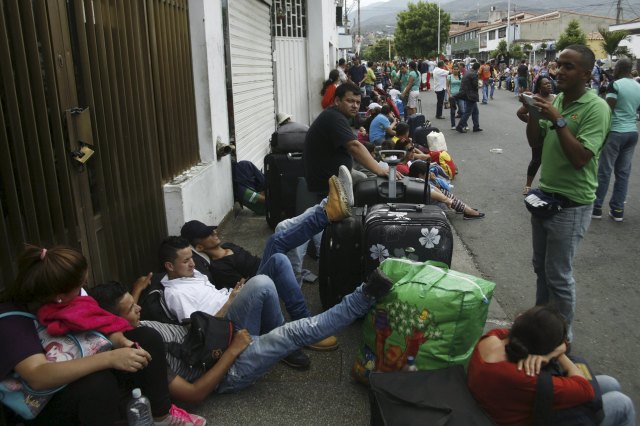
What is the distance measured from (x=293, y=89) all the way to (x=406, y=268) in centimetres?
1033

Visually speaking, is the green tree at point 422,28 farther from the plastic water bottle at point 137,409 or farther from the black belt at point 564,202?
the plastic water bottle at point 137,409

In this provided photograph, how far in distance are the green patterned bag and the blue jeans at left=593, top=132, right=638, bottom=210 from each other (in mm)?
4448

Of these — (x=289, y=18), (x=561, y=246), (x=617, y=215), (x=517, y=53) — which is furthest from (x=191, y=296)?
(x=517, y=53)

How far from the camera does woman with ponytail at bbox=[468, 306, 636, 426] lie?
2.47m

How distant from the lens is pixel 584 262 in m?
5.70

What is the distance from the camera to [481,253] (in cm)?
602

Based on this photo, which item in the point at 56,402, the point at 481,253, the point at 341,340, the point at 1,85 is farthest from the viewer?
the point at 481,253

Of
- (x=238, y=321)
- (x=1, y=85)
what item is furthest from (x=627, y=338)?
(x=1, y=85)

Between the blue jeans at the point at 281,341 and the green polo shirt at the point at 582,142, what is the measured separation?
1471mm

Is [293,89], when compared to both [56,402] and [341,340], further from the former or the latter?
[56,402]

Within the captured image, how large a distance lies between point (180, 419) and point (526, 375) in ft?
5.58

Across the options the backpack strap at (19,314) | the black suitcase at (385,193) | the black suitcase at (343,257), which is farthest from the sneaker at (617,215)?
the backpack strap at (19,314)

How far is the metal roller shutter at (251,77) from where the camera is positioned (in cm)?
769

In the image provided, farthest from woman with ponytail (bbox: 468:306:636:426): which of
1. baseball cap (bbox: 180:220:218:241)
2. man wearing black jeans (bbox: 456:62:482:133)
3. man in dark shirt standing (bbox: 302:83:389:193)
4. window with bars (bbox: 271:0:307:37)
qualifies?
man wearing black jeans (bbox: 456:62:482:133)
